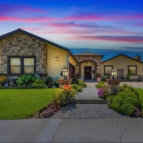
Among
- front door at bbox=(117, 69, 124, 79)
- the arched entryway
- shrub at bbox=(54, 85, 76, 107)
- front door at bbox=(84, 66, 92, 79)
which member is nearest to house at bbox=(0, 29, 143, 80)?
shrub at bbox=(54, 85, 76, 107)

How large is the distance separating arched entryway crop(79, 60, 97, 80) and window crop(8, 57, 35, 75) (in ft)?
56.7

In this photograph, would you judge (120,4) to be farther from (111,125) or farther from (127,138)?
(127,138)

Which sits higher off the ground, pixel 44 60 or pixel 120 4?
pixel 120 4

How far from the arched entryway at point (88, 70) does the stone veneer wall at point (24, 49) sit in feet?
56.4

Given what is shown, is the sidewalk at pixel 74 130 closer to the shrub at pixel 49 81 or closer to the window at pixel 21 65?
the shrub at pixel 49 81

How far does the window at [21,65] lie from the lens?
1781cm

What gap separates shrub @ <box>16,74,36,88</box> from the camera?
16812mm

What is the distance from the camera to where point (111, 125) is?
6055 millimetres

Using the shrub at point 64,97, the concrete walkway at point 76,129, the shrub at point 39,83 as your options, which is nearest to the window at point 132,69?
the shrub at point 39,83

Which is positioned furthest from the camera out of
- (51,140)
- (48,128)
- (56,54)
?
(56,54)

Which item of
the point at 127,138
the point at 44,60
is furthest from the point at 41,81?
the point at 127,138

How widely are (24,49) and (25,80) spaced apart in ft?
9.50

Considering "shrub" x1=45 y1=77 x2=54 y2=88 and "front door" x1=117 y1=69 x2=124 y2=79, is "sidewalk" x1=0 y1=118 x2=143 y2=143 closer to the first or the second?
"shrub" x1=45 y1=77 x2=54 y2=88

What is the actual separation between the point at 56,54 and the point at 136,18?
24.5 ft
